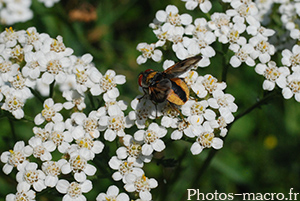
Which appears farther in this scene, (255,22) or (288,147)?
(288,147)

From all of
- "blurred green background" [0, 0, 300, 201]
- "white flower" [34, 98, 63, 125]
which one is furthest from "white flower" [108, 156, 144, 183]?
"blurred green background" [0, 0, 300, 201]

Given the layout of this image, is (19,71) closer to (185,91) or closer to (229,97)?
(185,91)

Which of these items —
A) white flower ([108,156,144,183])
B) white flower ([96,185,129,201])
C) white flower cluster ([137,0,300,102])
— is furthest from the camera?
white flower cluster ([137,0,300,102])

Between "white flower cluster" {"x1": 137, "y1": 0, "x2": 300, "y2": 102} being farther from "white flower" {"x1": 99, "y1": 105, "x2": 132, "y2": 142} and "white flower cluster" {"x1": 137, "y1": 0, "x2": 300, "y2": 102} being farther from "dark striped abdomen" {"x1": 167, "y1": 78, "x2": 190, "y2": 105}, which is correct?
"white flower" {"x1": 99, "y1": 105, "x2": 132, "y2": 142}

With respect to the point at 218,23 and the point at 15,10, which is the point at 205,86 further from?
the point at 15,10

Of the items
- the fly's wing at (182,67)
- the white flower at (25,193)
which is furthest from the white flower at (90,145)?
the fly's wing at (182,67)

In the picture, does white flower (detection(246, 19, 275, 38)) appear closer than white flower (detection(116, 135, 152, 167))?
No

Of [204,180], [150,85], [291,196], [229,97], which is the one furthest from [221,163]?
[150,85]
